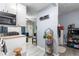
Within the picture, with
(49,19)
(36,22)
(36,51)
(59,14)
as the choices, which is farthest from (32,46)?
(59,14)

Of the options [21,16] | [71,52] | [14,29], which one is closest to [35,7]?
[21,16]

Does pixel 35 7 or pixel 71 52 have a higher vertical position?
pixel 35 7

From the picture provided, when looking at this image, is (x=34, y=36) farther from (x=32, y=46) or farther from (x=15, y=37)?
(x=15, y=37)

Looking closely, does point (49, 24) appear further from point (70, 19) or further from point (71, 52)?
point (71, 52)

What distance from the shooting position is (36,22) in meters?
1.79

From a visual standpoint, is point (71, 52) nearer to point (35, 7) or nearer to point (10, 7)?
point (35, 7)

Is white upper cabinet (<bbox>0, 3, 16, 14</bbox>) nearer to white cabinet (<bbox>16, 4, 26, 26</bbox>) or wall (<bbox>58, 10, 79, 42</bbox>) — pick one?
white cabinet (<bbox>16, 4, 26, 26</bbox>)

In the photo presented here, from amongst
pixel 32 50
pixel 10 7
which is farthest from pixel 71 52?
pixel 10 7

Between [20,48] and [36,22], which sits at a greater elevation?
[36,22]

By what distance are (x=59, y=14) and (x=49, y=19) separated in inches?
7.5

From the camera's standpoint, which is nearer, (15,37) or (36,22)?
(15,37)

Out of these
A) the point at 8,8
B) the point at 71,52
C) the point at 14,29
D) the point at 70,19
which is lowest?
the point at 71,52

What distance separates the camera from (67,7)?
1.66m

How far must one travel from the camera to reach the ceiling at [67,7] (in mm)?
1639
